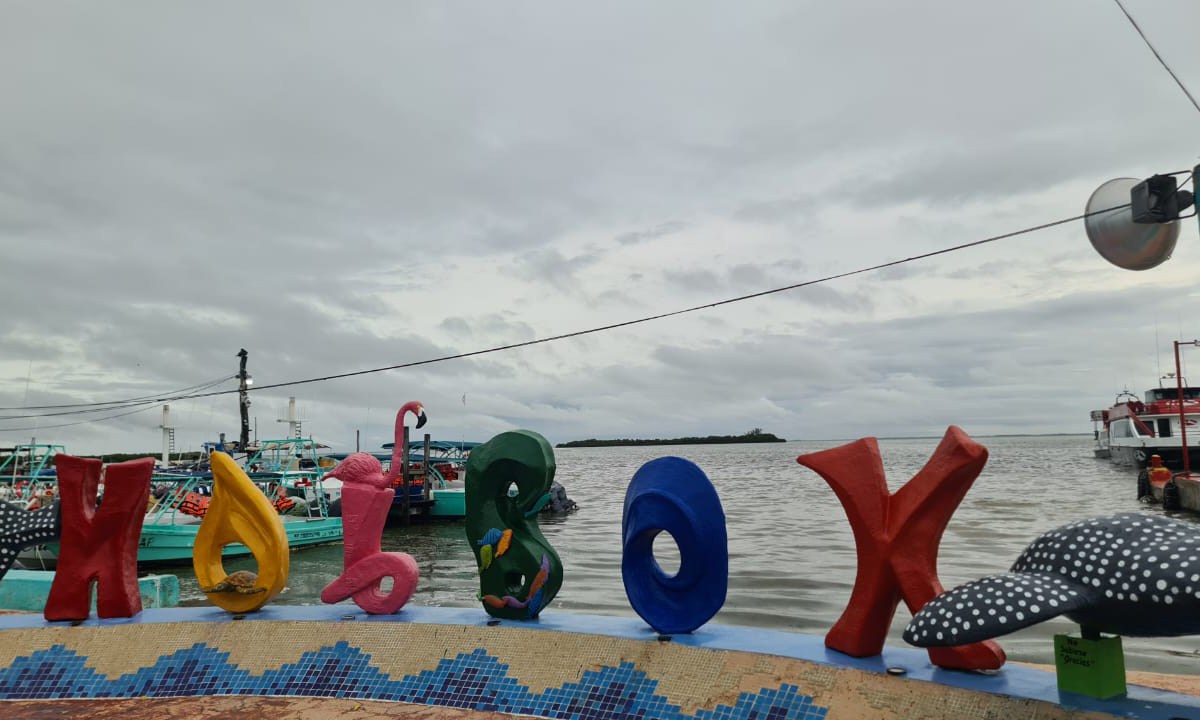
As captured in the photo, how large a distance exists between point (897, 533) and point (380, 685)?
4367 mm

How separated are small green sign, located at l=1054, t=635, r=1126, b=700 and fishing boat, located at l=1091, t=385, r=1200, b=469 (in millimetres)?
30035

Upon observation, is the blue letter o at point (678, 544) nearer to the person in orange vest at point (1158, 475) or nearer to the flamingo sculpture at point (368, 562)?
the flamingo sculpture at point (368, 562)

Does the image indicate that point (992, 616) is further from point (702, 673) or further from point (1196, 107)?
point (1196, 107)

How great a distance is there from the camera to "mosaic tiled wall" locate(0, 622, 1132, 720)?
5840 millimetres

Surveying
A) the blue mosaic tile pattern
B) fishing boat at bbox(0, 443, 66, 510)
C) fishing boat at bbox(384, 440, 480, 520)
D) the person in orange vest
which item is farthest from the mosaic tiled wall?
the person in orange vest

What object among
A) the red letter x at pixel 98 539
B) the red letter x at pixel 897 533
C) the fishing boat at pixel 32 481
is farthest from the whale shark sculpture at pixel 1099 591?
the fishing boat at pixel 32 481

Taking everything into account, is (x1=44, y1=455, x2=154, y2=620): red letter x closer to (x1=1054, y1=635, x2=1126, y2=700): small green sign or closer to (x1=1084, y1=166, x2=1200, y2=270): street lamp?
(x1=1054, y1=635, x2=1126, y2=700): small green sign

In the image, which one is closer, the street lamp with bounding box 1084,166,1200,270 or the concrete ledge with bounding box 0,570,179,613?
the street lamp with bounding box 1084,166,1200,270

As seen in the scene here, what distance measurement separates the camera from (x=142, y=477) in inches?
335

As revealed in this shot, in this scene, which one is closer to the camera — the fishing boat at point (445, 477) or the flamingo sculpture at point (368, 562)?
the flamingo sculpture at point (368, 562)

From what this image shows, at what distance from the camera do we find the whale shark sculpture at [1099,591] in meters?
A: 4.63

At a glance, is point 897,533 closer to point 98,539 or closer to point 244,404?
point 98,539

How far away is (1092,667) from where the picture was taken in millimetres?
5273

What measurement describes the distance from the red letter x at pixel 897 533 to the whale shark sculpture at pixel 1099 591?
81 centimetres
